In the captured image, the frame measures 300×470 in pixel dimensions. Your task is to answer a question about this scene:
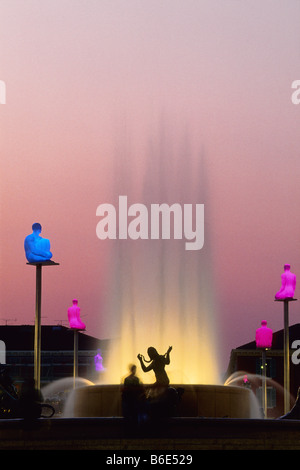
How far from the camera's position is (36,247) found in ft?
87.6

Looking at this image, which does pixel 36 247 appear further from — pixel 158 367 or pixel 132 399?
pixel 132 399

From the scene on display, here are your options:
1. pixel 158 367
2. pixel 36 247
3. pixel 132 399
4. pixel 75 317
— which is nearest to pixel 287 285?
pixel 36 247

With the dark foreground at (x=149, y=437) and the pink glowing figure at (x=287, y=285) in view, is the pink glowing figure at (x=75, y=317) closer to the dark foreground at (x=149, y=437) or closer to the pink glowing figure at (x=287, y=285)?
the pink glowing figure at (x=287, y=285)

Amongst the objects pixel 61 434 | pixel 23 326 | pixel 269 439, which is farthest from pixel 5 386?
pixel 23 326

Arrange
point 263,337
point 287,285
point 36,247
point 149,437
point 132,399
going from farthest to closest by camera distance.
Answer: point 263,337 → point 287,285 → point 36,247 → point 132,399 → point 149,437

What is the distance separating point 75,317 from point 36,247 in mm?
12349

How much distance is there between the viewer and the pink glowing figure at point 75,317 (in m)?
38.4

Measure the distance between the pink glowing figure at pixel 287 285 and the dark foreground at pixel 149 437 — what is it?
16437 mm

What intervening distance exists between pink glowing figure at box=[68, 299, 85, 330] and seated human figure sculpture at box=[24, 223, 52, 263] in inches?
461

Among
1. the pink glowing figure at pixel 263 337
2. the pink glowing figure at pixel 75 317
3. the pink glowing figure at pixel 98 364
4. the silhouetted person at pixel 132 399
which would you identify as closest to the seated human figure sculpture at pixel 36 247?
the pink glowing figure at pixel 98 364

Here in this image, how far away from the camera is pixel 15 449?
13750 millimetres

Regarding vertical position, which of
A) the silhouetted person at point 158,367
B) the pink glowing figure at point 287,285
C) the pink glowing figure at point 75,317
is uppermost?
the pink glowing figure at point 287,285
